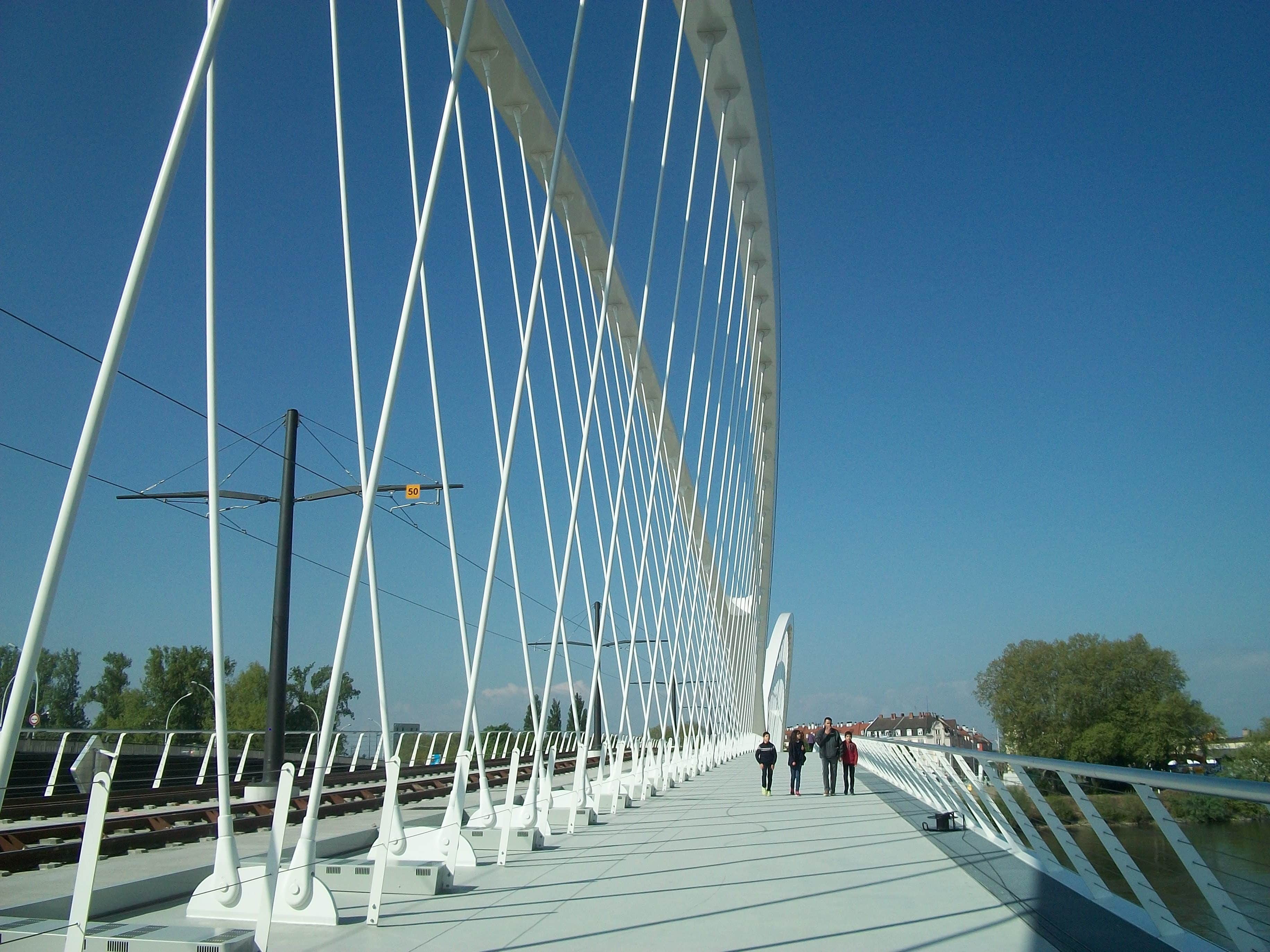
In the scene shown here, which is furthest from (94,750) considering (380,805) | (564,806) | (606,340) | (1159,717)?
(1159,717)

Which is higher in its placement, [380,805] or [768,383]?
[768,383]

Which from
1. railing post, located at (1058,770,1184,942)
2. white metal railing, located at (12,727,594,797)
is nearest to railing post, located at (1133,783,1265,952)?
railing post, located at (1058,770,1184,942)

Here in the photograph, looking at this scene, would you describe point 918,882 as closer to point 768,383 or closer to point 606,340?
point 606,340

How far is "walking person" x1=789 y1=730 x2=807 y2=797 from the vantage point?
19016 mm

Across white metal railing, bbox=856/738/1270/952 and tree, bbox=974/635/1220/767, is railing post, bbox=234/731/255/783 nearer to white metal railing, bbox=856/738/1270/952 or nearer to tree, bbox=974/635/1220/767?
white metal railing, bbox=856/738/1270/952

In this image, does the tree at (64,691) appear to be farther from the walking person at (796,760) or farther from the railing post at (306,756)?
the walking person at (796,760)

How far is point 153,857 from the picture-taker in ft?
30.3

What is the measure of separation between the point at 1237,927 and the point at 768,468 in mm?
40794

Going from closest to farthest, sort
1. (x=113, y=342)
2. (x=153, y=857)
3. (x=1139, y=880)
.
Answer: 1. (x=113, y=342)
2. (x=1139, y=880)
3. (x=153, y=857)

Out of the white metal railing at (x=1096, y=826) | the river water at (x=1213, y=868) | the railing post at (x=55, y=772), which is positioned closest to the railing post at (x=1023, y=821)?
the white metal railing at (x=1096, y=826)

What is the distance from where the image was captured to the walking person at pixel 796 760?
62.4 ft

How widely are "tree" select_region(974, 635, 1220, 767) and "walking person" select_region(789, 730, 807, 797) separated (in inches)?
1263

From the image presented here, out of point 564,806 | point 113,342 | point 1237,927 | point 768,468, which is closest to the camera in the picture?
point 1237,927

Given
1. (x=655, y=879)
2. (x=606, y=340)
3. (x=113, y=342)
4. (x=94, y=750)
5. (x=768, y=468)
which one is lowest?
(x=655, y=879)
